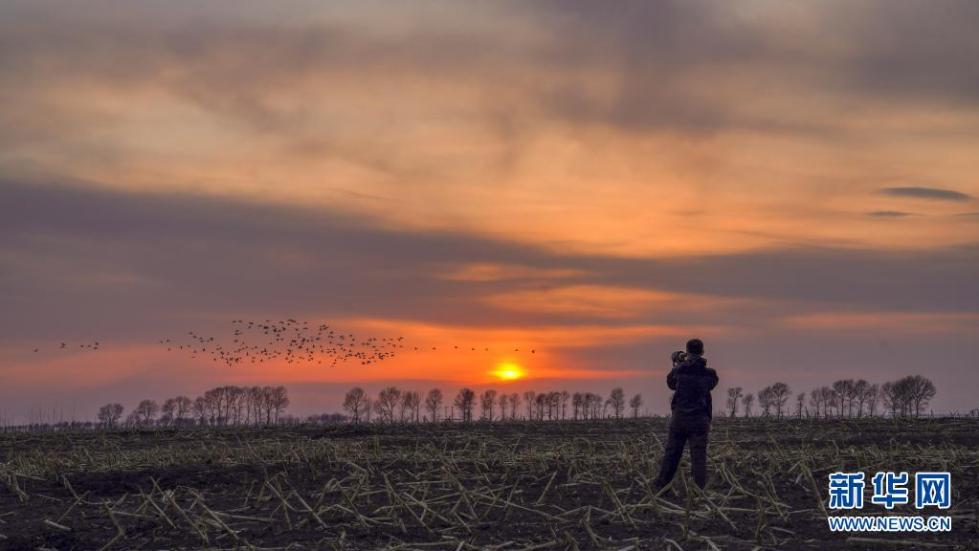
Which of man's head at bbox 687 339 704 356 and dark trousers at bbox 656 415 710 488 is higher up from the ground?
man's head at bbox 687 339 704 356

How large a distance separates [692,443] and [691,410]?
657 millimetres

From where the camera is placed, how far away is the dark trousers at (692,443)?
17.7m

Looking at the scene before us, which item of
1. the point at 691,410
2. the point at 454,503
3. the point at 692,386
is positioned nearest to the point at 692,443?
the point at 691,410

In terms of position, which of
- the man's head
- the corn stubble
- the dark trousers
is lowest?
the corn stubble

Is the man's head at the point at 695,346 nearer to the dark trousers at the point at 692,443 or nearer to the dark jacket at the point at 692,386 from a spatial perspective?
the dark jacket at the point at 692,386

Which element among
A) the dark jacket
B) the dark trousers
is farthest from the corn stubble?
the dark jacket

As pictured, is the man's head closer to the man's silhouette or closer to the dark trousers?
the man's silhouette

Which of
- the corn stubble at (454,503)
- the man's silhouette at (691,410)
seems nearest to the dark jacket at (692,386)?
the man's silhouette at (691,410)

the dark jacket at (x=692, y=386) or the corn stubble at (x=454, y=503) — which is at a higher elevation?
the dark jacket at (x=692, y=386)

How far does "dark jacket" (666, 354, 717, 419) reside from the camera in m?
17.8

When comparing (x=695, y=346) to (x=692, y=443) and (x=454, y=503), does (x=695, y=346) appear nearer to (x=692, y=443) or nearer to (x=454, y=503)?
(x=692, y=443)

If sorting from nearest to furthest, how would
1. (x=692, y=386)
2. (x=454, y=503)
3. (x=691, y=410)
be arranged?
(x=454, y=503)
(x=691, y=410)
(x=692, y=386)

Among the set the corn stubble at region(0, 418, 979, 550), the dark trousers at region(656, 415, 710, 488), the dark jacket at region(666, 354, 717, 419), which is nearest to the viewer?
the corn stubble at region(0, 418, 979, 550)

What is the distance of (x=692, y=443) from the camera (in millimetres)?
17875
